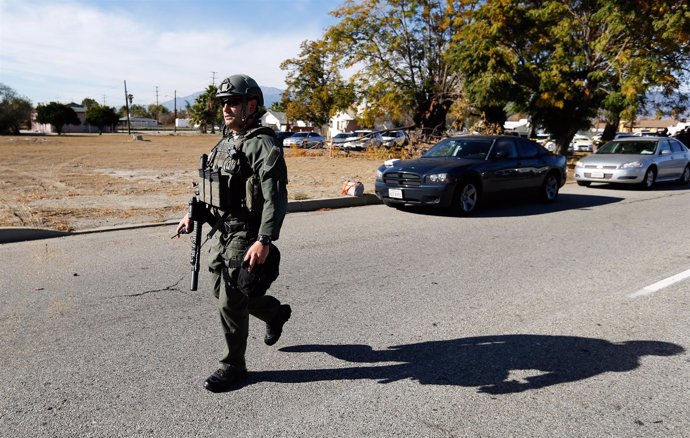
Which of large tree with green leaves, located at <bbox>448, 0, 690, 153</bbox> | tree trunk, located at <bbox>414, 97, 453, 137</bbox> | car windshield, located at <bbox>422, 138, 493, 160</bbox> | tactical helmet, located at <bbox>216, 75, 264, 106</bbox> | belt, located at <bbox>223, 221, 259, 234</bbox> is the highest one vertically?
large tree with green leaves, located at <bbox>448, 0, 690, 153</bbox>

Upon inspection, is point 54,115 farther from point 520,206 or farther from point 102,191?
point 520,206

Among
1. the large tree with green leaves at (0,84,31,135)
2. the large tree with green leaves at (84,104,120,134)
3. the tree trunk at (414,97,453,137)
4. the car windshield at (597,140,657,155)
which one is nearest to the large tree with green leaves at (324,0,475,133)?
the tree trunk at (414,97,453,137)

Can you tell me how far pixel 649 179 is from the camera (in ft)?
46.9

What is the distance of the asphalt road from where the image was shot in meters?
2.78

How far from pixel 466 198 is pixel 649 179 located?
765 cm

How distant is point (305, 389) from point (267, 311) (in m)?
0.53

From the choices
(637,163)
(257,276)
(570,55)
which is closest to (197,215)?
(257,276)

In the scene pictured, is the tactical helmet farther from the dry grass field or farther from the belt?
the dry grass field

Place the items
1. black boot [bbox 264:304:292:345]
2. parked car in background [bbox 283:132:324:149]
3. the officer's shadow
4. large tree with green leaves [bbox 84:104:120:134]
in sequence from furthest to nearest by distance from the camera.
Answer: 1. large tree with green leaves [bbox 84:104:120:134]
2. parked car in background [bbox 283:132:324:149]
3. black boot [bbox 264:304:292:345]
4. the officer's shadow

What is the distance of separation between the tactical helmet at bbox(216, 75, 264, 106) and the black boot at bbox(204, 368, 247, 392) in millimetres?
1578

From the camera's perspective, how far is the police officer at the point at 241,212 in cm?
278

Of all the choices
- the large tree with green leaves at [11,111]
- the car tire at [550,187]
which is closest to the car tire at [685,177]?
A: the car tire at [550,187]

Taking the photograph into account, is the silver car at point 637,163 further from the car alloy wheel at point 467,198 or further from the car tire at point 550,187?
the car alloy wheel at point 467,198

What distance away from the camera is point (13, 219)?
7793 millimetres
